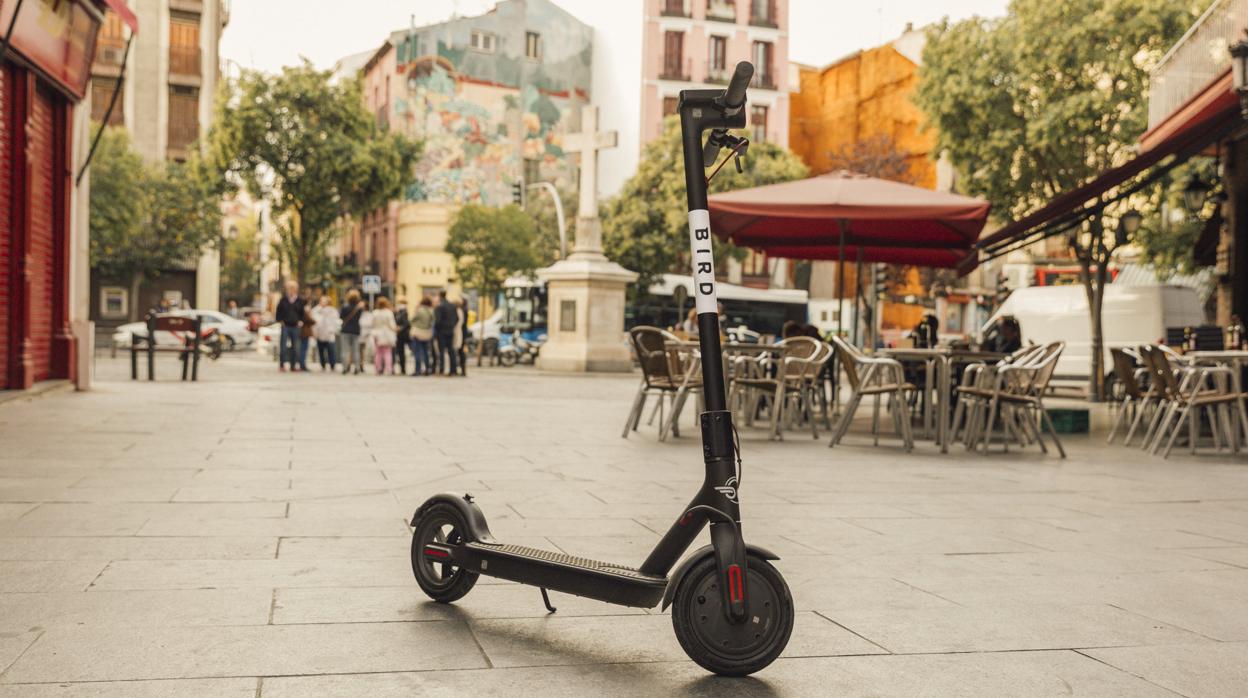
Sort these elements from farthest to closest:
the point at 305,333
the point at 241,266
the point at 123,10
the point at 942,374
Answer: the point at 241,266, the point at 305,333, the point at 123,10, the point at 942,374

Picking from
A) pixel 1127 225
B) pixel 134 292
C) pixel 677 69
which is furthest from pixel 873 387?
pixel 677 69

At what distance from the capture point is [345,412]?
1305cm

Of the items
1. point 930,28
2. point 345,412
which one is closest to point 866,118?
point 930,28

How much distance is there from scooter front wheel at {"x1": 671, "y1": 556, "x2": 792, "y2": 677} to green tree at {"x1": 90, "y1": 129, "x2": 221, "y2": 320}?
1720 inches

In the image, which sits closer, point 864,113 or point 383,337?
point 383,337

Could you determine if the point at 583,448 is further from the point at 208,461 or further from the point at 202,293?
the point at 202,293

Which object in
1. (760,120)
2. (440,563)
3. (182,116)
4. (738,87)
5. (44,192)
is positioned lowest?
(440,563)

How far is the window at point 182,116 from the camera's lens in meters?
50.3

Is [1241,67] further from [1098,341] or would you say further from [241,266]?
[241,266]

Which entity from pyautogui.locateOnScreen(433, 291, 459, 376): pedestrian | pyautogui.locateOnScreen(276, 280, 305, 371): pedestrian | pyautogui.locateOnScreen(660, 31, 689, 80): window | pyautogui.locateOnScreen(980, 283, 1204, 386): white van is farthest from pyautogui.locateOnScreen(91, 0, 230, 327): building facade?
pyautogui.locateOnScreen(980, 283, 1204, 386): white van

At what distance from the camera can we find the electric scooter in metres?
3.23

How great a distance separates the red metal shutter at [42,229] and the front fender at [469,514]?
1105 centimetres

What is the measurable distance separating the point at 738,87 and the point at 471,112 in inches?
2209

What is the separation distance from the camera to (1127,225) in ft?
68.4
